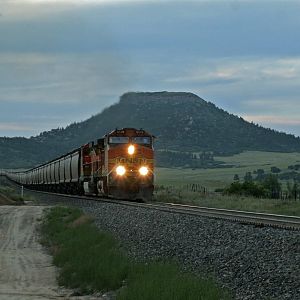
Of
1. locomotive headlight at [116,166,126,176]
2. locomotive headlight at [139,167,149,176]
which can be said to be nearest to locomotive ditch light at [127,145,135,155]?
locomotive headlight at [139,167,149,176]

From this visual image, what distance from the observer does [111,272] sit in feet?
50.9

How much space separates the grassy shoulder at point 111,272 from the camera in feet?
38.2

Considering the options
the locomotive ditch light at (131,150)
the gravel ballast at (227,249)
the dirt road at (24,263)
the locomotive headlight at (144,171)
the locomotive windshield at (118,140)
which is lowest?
the dirt road at (24,263)

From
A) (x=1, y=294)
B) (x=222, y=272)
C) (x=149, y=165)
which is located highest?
(x=149, y=165)

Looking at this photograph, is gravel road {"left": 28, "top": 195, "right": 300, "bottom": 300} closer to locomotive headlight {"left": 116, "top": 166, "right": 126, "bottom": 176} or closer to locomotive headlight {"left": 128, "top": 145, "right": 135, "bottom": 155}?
locomotive headlight {"left": 116, "top": 166, "right": 126, "bottom": 176}

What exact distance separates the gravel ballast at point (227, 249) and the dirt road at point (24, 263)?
8.12 feet

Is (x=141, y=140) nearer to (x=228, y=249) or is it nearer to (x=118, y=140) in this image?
(x=118, y=140)

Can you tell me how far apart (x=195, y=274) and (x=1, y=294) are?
5.96 meters

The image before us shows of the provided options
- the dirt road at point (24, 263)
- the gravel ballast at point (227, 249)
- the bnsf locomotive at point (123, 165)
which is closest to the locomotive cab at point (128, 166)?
the bnsf locomotive at point (123, 165)

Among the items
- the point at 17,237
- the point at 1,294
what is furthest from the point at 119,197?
the point at 1,294

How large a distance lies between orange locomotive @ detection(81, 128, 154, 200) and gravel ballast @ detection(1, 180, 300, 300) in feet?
39.5

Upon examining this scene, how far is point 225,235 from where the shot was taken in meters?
15.8

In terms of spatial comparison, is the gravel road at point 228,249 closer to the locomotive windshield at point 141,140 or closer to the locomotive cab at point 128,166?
the locomotive cab at point 128,166

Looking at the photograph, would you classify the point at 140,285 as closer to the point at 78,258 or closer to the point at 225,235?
the point at 225,235
